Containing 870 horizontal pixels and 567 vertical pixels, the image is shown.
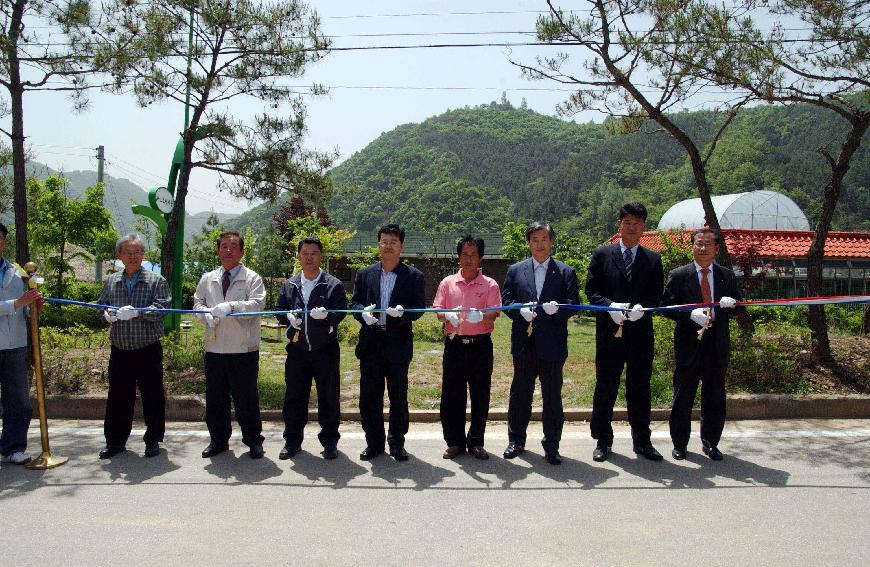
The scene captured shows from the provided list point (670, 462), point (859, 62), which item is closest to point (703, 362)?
point (670, 462)

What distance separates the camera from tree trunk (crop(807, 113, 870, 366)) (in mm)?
7969

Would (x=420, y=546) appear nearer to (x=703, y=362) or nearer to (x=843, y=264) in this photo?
(x=703, y=362)

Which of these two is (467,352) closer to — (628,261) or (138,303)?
(628,261)

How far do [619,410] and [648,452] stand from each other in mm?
1377

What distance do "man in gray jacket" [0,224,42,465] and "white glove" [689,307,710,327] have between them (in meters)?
5.18

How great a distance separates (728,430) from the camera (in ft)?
20.8

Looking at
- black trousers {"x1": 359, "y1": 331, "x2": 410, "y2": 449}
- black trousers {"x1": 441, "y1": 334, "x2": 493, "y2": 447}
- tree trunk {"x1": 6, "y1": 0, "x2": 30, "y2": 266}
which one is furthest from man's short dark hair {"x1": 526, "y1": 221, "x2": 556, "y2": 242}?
tree trunk {"x1": 6, "y1": 0, "x2": 30, "y2": 266}

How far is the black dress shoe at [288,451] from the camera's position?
17.7 ft

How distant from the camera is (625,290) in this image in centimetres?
549

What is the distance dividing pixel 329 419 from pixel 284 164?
4.27 meters

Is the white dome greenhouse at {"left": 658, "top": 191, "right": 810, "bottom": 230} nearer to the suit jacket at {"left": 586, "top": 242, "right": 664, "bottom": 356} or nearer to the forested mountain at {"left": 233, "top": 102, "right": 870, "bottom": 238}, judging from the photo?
the forested mountain at {"left": 233, "top": 102, "right": 870, "bottom": 238}

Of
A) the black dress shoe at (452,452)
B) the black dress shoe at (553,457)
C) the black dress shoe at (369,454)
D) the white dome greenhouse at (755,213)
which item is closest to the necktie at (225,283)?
the black dress shoe at (369,454)

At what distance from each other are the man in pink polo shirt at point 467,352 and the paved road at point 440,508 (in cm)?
25

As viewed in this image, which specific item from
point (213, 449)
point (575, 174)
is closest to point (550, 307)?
point (213, 449)
